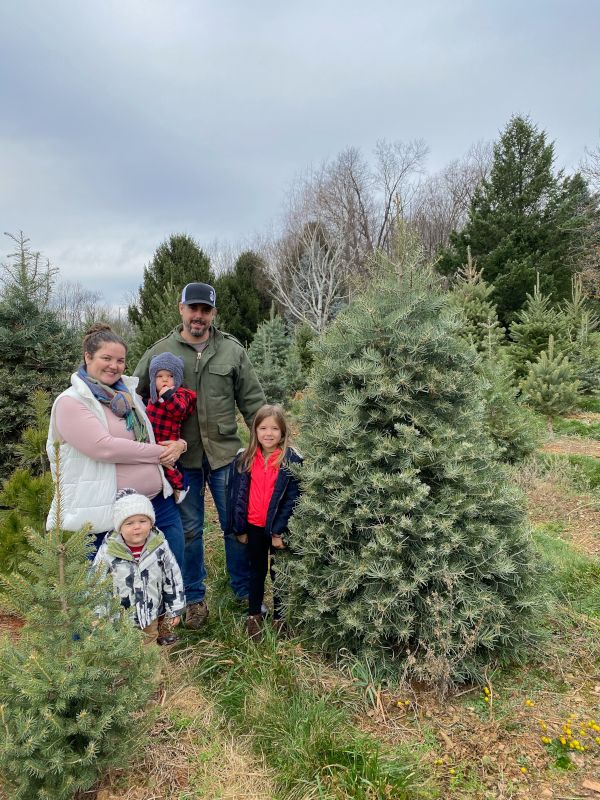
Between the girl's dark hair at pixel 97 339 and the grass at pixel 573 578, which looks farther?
the grass at pixel 573 578

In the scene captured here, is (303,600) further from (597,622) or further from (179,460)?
(597,622)

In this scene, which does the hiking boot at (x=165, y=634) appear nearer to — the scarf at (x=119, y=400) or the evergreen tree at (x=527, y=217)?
the scarf at (x=119, y=400)

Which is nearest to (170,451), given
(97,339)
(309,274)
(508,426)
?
(97,339)

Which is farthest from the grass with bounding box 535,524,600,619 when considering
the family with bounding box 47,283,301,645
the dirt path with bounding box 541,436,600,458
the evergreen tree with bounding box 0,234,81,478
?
the evergreen tree with bounding box 0,234,81,478

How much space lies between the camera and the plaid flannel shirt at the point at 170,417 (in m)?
3.19

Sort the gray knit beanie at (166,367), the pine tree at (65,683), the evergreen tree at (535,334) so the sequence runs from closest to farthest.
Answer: the pine tree at (65,683) < the gray knit beanie at (166,367) < the evergreen tree at (535,334)

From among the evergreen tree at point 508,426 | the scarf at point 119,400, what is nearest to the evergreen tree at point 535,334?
the evergreen tree at point 508,426

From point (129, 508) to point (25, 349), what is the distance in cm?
286

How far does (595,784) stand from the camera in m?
2.10

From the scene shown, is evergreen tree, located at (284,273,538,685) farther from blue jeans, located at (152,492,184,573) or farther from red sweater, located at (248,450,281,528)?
blue jeans, located at (152,492,184,573)

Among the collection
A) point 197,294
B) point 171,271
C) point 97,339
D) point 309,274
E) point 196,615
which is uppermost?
point 309,274

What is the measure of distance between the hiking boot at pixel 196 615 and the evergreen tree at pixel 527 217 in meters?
19.9

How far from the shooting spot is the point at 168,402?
3.19 metres

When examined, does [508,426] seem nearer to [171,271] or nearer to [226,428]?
[226,428]
